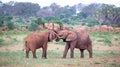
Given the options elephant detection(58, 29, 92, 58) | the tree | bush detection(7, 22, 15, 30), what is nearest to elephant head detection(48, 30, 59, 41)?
elephant detection(58, 29, 92, 58)

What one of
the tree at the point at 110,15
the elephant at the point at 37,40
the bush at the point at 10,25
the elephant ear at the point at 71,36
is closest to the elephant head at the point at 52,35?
the elephant at the point at 37,40

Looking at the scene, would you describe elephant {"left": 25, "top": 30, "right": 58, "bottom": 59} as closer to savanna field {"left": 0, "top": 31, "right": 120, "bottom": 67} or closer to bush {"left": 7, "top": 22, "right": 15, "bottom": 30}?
savanna field {"left": 0, "top": 31, "right": 120, "bottom": 67}

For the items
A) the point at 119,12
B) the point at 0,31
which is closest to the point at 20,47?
the point at 0,31

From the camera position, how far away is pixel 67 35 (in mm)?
6176

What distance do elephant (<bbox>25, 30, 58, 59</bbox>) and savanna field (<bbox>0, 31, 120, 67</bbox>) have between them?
0.18 m

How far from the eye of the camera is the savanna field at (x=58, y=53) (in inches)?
189

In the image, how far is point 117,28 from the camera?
349 inches

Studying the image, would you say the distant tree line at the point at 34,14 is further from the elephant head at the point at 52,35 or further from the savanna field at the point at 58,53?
the elephant head at the point at 52,35

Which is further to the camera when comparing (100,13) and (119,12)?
(100,13)

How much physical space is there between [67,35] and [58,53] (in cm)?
80

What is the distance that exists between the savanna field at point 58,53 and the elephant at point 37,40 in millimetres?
178

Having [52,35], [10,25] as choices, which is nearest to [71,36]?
[52,35]

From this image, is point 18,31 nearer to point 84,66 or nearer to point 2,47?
point 2,47

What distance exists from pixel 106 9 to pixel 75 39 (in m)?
6.06
